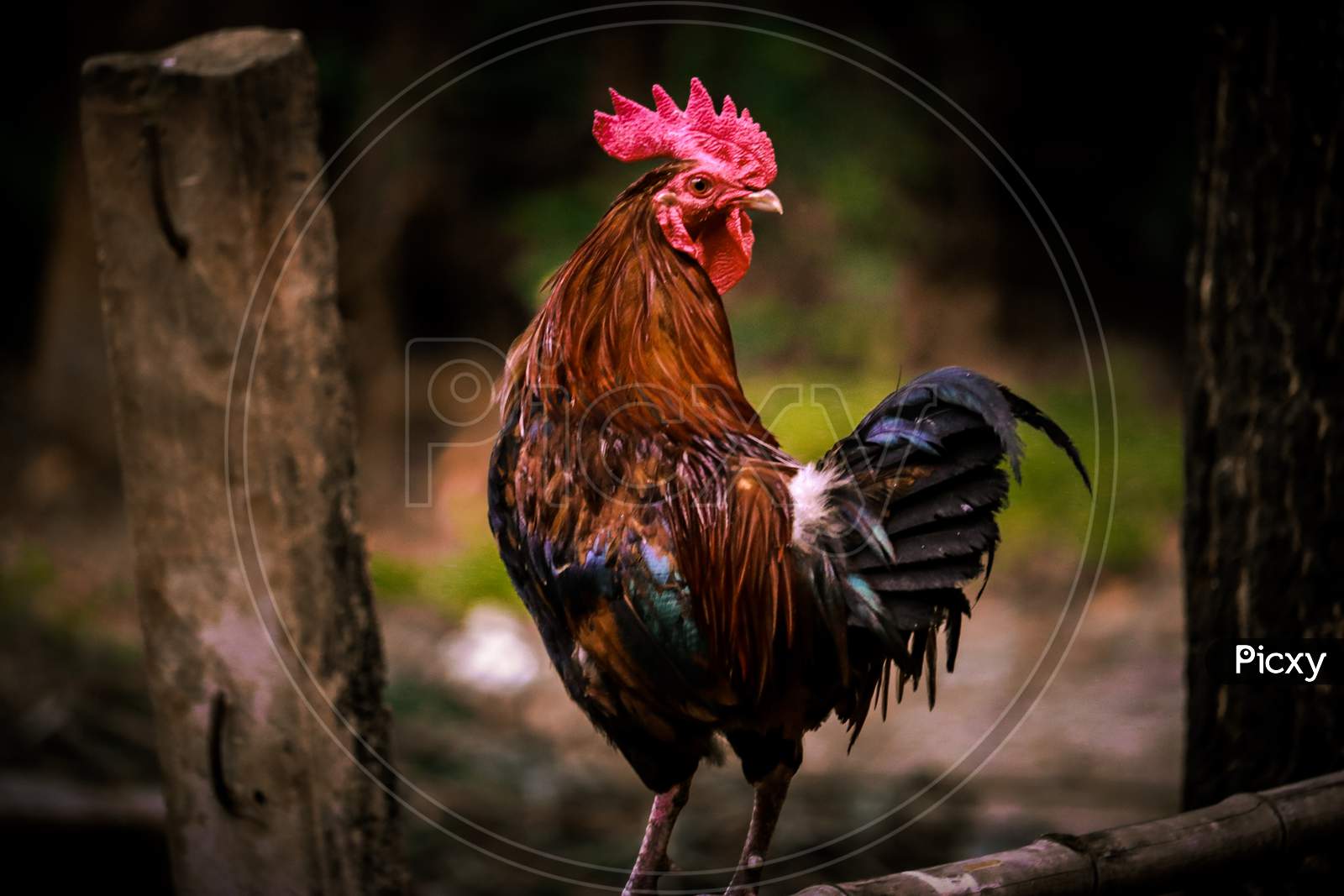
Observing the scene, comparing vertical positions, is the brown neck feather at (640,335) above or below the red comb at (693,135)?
below

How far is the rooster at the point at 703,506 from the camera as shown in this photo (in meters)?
1.81

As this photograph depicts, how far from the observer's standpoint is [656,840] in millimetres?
2043

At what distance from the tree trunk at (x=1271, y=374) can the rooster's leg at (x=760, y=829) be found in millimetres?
1300

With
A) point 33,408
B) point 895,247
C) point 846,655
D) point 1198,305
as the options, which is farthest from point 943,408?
point 33,408

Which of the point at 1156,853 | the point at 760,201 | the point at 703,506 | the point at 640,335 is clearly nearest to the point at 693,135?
the point at 760,201

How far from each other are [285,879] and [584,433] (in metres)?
1.02

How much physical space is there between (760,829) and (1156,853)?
649mm

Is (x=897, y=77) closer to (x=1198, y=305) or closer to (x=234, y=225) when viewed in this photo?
(x=1198, y=305)

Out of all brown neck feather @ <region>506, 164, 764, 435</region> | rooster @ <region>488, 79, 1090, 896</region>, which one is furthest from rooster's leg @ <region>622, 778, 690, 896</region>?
brown neck feather @ <region>506, 164, 764, 435</region>

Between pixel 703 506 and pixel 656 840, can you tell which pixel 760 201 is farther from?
pixel 656 840

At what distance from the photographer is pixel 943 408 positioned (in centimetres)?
181

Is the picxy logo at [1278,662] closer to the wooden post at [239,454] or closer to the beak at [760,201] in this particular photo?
the beak at [760,201]

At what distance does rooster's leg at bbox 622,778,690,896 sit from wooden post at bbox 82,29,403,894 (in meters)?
0.53

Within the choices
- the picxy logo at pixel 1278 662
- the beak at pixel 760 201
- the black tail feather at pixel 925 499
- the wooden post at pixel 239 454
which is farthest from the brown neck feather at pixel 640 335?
the picxy logo at pixel 1278 662
